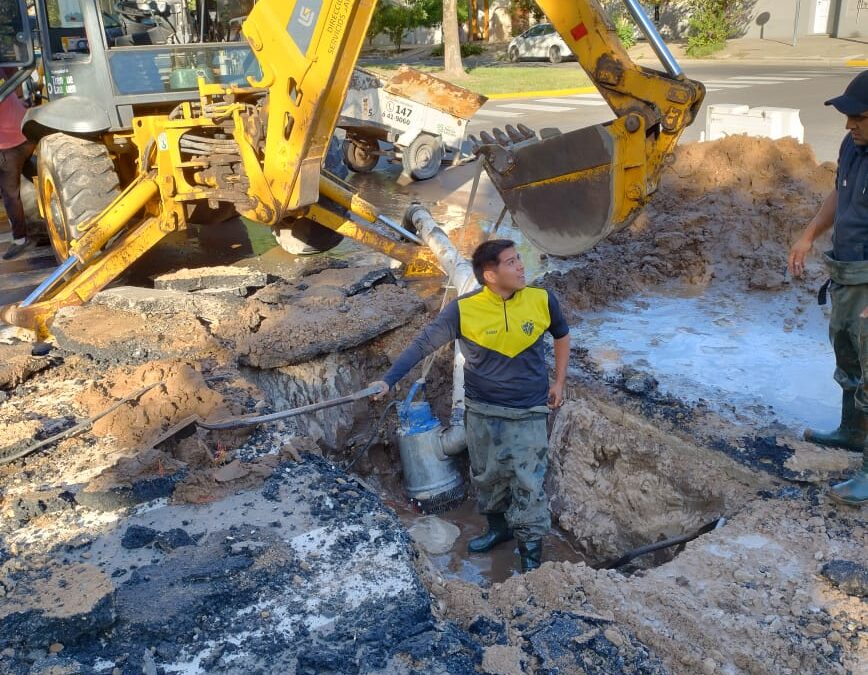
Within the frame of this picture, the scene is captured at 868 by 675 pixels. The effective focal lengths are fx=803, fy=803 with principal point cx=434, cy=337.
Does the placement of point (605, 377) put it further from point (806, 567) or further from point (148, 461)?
point (148, 461)

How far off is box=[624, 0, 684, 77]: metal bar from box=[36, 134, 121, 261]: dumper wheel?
471 centimetres

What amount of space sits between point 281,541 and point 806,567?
2.33 metres

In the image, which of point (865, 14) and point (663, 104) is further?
point (865, 14)

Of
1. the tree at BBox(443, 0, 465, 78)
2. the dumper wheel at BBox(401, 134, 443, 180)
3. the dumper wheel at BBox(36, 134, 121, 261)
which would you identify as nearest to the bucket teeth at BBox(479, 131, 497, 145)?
the dumper wheel at BBox(36, 134, 121, 261)

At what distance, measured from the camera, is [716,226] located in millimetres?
7336

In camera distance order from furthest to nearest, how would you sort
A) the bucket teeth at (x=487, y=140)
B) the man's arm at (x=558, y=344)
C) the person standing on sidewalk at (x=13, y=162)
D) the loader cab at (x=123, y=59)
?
the person standing on sidewalk at (x=13, y=162) → the loader cab at (x=123, y=59) → the bucket teeth at (x=487, y=140) → the man's arm at (x=558, y=344)

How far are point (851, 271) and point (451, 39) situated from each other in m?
21.8

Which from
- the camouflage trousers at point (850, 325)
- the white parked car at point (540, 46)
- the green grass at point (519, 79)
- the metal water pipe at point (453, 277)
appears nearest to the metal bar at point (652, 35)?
the camouflage trousers at point (850, 325)

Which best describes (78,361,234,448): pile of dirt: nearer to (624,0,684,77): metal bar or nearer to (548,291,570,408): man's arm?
(548,291,570,408): man's arm

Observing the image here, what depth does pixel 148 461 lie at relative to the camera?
411 centimetres

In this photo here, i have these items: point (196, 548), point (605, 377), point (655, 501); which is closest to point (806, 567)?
point (655, 501)

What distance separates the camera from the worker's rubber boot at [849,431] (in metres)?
4.21

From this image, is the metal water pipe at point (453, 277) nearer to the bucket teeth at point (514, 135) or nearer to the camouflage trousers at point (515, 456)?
the camouflage trousers at point (515, 456)

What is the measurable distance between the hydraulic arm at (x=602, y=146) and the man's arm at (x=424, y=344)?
73.9 inches
